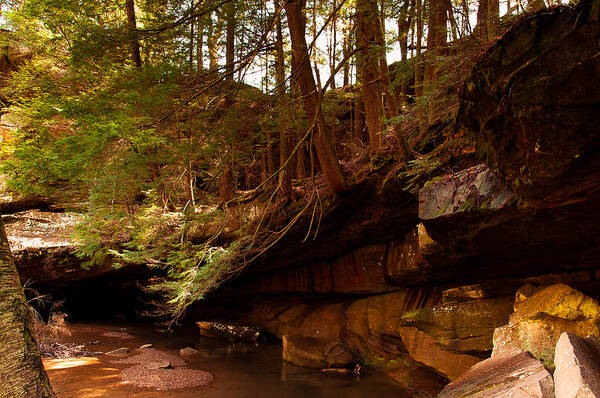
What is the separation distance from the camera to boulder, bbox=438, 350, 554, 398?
3.21 m

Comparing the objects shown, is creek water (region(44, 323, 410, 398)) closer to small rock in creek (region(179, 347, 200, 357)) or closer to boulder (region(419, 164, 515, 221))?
small rock in creek (region(179, 347, 200, 357))

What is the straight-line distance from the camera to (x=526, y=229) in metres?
4.61

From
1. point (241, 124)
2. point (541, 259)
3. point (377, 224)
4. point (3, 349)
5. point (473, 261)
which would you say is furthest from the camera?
point (377, 224)

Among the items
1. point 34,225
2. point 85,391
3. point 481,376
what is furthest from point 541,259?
point 34,225

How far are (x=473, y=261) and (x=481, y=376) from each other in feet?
7.28

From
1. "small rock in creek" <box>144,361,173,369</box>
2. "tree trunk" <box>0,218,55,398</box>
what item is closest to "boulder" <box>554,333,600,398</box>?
"tree trunk" <box>0,218,55,398</box>

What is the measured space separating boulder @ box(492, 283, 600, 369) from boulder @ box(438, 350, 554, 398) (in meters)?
0.39

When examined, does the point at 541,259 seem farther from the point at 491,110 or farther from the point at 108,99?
the point at 108,99

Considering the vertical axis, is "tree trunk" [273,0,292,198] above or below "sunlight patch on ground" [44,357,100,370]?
above

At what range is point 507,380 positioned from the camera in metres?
3.67

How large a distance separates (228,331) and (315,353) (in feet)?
16.1

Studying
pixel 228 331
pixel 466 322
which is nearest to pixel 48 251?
pixel 228 331

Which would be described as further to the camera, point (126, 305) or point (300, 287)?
point (126, 305)

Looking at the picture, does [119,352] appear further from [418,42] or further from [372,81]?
[418,42]
